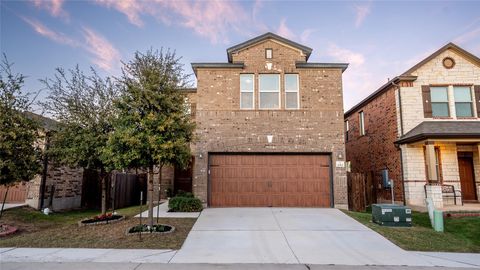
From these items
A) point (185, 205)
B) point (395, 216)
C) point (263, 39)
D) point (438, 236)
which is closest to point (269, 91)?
point (263, 39)

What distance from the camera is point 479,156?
47.5ft

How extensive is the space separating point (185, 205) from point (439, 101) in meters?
13.7

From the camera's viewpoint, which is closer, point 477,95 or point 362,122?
point 477,95

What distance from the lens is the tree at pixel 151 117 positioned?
8336mm

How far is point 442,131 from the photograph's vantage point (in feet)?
43.2

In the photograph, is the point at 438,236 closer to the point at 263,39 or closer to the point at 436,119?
the point at 436,119

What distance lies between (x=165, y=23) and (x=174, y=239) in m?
9.87

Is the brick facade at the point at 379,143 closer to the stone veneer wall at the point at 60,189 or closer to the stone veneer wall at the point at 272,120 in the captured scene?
the stone veneer wall at the point at 272,120

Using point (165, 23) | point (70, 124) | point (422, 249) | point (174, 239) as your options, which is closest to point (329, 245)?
point (422, 249)

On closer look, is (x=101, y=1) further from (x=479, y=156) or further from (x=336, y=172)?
(x=479, y=156)

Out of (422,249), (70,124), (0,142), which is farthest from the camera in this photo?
(70,124)

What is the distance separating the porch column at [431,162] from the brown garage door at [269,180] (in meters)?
4.59

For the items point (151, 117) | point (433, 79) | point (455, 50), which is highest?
point (455, 50)

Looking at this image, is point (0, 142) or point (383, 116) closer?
point (0, 142)
